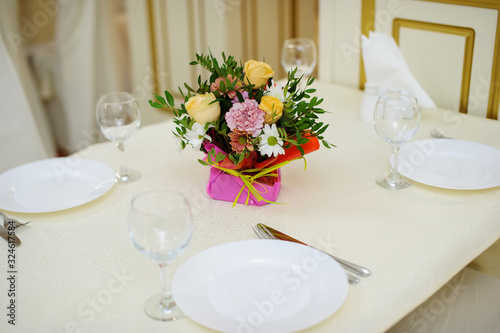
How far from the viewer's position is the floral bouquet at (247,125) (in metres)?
1.10

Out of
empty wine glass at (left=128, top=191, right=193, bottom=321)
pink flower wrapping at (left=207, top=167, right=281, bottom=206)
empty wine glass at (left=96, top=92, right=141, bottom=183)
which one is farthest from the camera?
empty wine glass at (left=96, top=92, right=141, bottom=183)

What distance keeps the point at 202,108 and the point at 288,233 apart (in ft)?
0.99

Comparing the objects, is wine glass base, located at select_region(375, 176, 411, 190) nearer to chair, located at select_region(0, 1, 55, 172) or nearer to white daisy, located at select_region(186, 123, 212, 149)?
white daisy, located at select_region(186, 123, 212, 149)

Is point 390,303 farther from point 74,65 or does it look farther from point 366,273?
point 74,65

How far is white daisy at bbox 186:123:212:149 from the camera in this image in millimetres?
1117

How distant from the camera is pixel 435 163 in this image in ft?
4.41

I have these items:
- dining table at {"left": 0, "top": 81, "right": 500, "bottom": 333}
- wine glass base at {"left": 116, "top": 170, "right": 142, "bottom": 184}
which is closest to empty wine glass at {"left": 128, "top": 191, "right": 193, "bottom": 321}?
dining table at {"left": 0, "top": 81, "right": 500, "bottom": 333}

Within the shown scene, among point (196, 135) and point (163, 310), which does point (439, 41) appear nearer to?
point (196, 135)

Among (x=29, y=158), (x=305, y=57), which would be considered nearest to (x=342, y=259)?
(x=305, y=57)

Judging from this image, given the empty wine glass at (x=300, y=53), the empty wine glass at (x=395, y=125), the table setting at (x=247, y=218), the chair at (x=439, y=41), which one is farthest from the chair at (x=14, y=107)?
the empty wine glass at (x=395, y=125)

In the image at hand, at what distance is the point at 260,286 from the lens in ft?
3.03

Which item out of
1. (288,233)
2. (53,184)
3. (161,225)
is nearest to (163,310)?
(161,225)

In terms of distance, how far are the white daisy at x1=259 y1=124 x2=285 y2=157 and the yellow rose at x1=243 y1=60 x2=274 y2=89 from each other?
0.12 metres

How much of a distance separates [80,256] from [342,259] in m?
0.49
